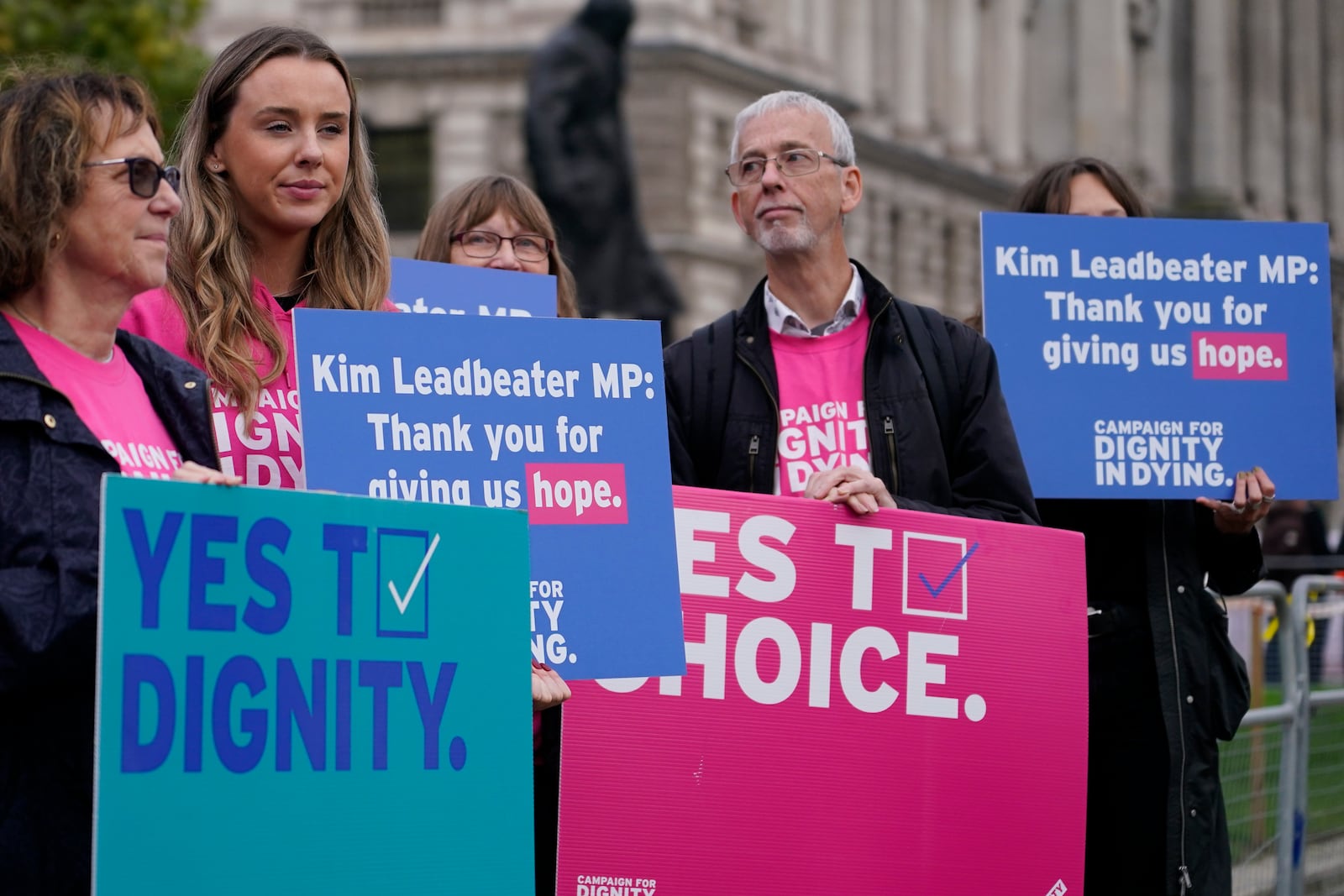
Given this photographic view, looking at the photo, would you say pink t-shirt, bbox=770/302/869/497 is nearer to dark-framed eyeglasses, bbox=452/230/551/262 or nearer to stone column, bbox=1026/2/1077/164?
dark-framed eyeglasses, bbox=452/230/551/262

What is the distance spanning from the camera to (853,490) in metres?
4.37

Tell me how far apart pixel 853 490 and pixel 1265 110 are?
61.2 m

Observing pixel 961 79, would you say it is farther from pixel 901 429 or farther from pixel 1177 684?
pixel 901 429

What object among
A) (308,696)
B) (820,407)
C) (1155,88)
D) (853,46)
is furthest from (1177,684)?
(1155,88)

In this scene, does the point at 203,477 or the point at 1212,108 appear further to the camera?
the point at 1212,108

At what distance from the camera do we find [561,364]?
3.92 meters

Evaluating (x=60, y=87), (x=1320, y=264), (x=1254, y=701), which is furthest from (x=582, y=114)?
(x=60, y=87)

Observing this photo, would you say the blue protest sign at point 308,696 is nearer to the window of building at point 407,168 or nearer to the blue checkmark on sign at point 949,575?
the blue checkmark on sign at point 949,575

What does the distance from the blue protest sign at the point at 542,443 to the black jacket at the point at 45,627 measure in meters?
0.54

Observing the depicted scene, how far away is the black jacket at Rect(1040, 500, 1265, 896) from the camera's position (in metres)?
4.98

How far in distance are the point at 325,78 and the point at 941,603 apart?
1.58 metres

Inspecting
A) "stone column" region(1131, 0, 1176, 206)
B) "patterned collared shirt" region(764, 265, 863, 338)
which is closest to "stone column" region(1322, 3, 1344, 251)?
"stone column" region(1131, 0, 1176, 206)

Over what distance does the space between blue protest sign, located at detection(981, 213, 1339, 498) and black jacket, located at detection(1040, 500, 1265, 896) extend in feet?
0.53

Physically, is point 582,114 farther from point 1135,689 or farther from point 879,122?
point 879,122
